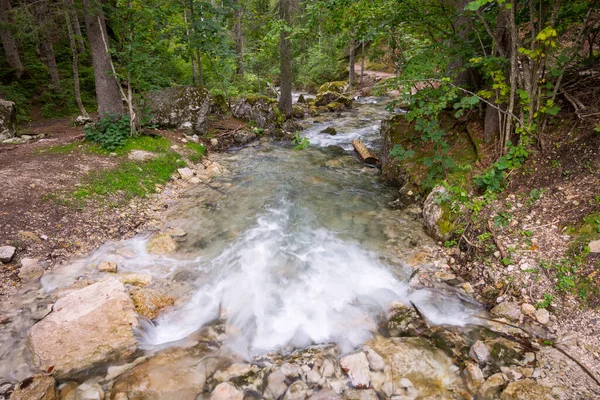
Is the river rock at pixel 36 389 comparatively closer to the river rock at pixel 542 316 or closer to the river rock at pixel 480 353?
the river rock at pixel 480 353

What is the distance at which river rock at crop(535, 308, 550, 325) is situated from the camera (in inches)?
136

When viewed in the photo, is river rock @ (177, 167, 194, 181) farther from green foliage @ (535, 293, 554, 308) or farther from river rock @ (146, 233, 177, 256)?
green foliage @ (535, 293, 554, 308)

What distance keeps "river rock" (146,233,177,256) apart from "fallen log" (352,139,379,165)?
6565 mm

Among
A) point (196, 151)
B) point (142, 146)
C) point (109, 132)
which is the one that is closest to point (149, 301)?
point (142, 146)

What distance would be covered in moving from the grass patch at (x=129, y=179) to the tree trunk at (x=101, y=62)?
6.97 ft

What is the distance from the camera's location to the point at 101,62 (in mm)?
8000

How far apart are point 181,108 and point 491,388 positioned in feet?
37.0

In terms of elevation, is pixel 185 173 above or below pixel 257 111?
below

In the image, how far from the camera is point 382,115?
16344 mm

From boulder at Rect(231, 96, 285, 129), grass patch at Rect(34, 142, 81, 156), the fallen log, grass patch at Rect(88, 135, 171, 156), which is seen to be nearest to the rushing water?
the fallen log

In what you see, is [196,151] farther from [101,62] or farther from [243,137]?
[101,62]

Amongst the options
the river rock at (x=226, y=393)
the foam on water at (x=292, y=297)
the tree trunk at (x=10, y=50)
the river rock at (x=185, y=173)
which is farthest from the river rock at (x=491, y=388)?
the tree trunk at (x=10, y=50)

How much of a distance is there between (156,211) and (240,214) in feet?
5.91

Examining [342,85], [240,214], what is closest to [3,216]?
[240,214]
